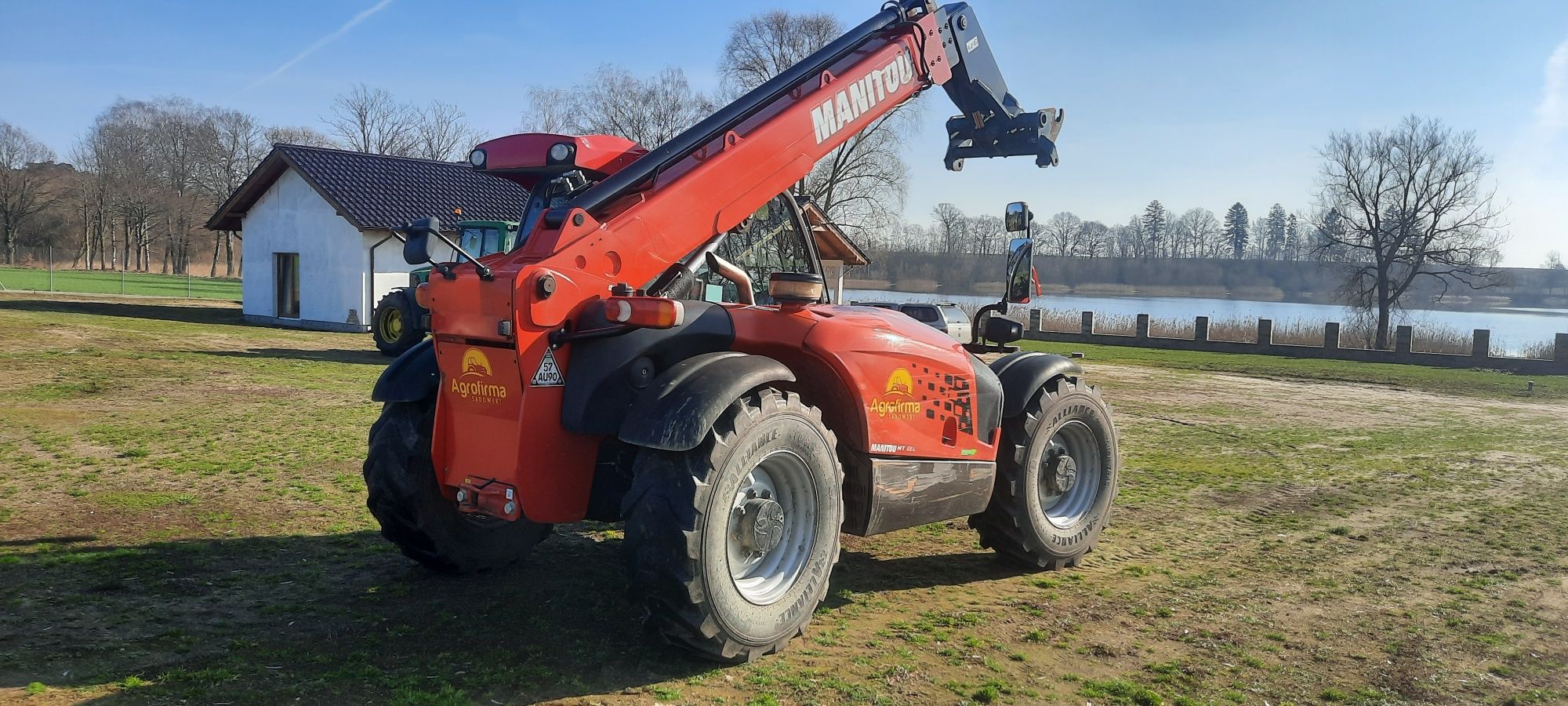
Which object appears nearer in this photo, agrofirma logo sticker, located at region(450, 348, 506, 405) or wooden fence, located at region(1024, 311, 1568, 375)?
agrofirma logo sticker, located at region(450, 348, 506, 405)

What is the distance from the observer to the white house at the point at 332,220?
29.1 meters

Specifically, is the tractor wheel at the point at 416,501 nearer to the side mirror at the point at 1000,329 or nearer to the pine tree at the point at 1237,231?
the side mirror at the point at 1000,329

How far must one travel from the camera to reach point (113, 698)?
396 centimetres

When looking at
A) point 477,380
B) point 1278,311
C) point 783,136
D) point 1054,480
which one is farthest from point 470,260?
point 1278,311

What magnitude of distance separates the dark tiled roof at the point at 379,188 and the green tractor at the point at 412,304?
864 cm

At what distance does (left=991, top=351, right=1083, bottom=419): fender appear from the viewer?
6.42 m

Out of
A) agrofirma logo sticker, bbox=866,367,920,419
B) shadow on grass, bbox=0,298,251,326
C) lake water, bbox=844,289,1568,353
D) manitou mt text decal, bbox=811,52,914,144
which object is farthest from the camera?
lake water, bbox=844,289,1568,353

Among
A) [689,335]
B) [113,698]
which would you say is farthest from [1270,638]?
[113,698]

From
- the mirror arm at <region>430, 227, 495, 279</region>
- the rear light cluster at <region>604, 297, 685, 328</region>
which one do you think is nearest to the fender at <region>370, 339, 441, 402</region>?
the mirror arm at <region>430, 227, 495, 279</region>

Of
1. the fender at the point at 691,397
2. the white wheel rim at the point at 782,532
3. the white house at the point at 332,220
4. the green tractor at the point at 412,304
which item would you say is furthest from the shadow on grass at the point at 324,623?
the white house at the point at 332,220

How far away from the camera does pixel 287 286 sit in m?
31.5

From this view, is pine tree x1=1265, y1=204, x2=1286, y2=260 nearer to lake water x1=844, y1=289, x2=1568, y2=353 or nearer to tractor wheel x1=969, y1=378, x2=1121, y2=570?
lake water x1=844, y1=289, x2=1568, y2=353

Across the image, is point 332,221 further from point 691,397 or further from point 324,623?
point 691,397

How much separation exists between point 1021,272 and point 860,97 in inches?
57.4
